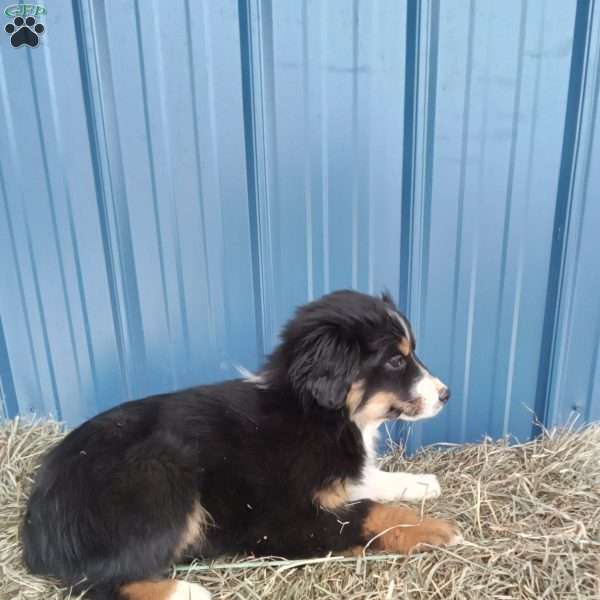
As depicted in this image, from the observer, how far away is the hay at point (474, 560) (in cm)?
208

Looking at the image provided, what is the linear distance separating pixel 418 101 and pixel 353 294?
1.07m

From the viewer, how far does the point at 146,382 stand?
3.34 meters

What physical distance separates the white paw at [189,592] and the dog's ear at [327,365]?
31.4 inches

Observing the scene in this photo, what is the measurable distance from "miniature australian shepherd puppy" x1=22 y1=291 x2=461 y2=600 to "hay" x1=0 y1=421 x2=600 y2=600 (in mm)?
72

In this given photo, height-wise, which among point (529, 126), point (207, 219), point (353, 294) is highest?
point (529, 126)

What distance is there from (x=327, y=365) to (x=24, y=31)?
223 cm

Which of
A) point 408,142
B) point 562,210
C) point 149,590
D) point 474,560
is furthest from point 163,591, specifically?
point 562,210

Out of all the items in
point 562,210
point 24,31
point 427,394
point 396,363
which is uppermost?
point 24,31

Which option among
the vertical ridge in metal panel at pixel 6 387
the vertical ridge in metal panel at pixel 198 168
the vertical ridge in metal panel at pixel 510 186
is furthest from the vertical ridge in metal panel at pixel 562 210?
the vertical ridge in metal panel at pixel 6 387

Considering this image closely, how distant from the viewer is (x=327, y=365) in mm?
2240

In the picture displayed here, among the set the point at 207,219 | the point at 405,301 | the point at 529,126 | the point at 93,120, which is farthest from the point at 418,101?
the point at 93,120

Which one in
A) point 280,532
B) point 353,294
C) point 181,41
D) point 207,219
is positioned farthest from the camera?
point 207,219

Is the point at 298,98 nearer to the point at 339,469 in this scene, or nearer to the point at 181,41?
the point at 181,41

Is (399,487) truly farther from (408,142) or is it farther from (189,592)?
(408,142)
